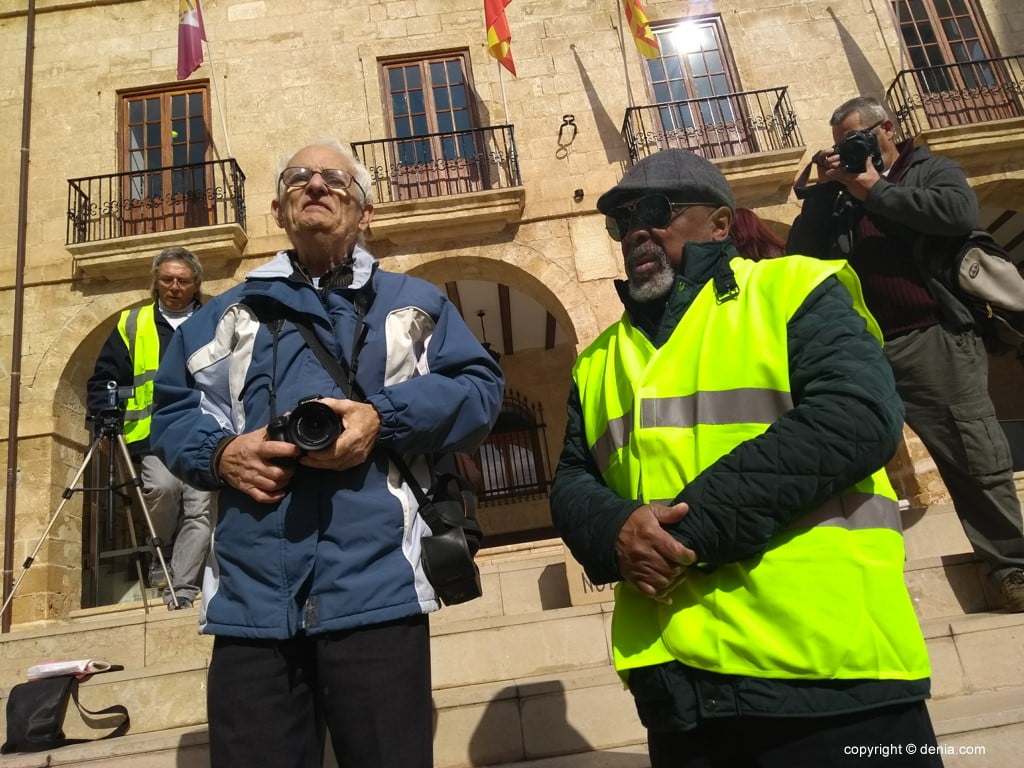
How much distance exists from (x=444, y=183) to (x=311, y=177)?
6822 mm

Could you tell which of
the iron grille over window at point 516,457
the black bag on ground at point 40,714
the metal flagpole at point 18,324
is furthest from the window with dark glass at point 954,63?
the metal flagpole at point 18,324

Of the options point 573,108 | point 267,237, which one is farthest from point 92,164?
point 573,108

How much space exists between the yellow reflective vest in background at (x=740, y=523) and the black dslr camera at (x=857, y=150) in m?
1.61

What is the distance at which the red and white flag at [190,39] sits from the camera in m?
7.92

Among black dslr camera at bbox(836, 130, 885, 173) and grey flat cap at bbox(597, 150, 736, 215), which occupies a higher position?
black dslr camera at bbox(836, 130, 885, 173)

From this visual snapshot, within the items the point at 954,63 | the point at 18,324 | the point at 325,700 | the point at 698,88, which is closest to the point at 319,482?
the point at 325,700

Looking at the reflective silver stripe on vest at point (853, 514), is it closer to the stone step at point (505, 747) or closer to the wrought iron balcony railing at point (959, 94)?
the stone step at point (505, 747)

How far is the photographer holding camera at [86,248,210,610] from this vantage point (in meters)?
3.84

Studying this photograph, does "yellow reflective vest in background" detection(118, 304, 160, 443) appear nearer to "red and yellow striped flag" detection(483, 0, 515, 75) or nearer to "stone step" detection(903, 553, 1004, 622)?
"stone step" detection(903, 553, 1004, 622)

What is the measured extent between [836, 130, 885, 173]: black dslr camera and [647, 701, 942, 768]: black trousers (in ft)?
7.64

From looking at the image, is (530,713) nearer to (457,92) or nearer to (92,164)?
(457,92)

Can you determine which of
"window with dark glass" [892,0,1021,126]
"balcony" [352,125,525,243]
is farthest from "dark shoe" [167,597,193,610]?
"window with dark glass" [892,0,1021,126]

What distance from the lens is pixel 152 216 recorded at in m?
8.11

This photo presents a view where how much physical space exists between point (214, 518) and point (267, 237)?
7076 mm
